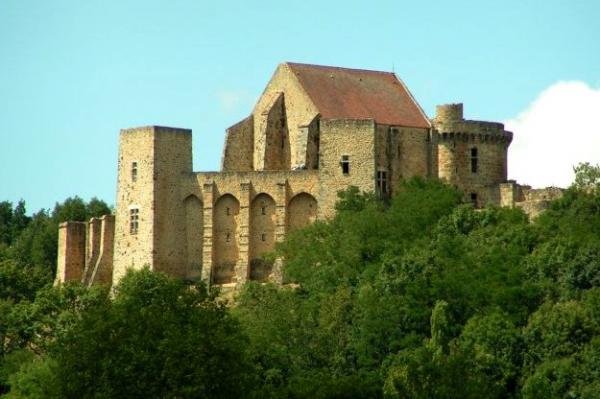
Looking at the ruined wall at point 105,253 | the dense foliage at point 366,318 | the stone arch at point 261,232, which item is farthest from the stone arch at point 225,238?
the ruined wall at point 105,253

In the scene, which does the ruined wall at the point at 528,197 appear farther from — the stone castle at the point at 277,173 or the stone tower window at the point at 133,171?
the stone tower window at the point at 133,171

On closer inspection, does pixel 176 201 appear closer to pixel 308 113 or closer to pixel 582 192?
pixel 308 113

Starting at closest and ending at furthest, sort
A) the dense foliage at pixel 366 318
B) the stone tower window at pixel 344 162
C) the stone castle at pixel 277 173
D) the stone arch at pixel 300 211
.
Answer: the dense foliage at pixel 366 318, the stone tower window at pixel 344 162, the stone castle at pixel 277 173, the stone arch at pixel 300 211

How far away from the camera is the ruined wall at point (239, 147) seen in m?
95.2

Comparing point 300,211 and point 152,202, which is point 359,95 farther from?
point 152,202

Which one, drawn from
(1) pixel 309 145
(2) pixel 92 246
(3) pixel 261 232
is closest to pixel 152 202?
(3) pixel 261 232

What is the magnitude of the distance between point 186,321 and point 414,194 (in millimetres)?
18604

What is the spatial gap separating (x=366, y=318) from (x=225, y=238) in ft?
39.9

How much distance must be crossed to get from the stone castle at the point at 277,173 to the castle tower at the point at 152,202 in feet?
0.12

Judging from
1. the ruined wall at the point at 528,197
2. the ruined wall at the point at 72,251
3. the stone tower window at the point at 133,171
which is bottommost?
the ruined wall at the point at 72,251

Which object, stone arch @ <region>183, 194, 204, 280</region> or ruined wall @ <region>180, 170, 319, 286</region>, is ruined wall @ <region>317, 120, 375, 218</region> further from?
stone arch @ <region>183, 194, 204, 280</region>

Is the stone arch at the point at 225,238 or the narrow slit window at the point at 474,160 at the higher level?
the narrow slit window at the point at 474,160

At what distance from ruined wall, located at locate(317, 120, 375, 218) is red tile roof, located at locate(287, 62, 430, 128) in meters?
1.48

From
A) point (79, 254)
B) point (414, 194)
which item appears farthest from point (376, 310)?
point (79, 254)
